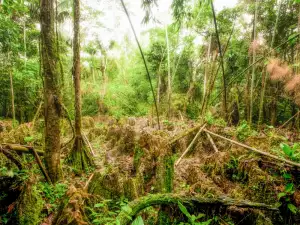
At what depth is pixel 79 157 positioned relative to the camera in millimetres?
4496

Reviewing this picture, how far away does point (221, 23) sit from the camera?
32.7ft

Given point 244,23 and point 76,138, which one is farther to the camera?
point 244,23

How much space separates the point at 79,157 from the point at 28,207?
89.5 inches

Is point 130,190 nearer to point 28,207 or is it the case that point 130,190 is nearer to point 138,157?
point 138,157

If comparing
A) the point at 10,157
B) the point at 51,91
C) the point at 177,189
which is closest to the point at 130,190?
the point at 177,189

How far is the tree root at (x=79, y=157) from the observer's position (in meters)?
4.42

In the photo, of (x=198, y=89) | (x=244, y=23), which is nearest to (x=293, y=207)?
(x=244, y=23)

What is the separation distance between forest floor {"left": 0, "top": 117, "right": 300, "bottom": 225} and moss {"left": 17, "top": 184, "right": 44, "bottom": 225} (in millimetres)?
11

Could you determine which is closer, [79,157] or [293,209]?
[293,209]

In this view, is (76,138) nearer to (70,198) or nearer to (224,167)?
(70,198)

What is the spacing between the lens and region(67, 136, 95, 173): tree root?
4418 millimetres

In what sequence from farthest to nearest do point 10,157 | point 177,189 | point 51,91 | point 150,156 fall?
point 150,156
point 177,189
point 51,91
point 10,157

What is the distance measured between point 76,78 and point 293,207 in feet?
15.8

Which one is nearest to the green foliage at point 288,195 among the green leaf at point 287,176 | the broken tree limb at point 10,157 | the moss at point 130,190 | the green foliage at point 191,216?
the green leaf at point 287,176
